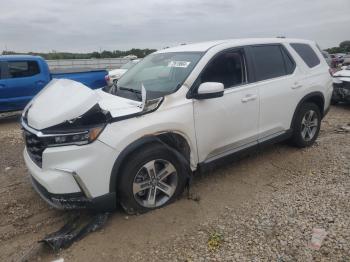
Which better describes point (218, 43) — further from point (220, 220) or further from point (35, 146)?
point (35, 146)

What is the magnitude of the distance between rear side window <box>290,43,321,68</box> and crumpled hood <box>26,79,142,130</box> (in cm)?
298

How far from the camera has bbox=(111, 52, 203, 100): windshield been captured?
3.88m

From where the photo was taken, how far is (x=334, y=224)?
10.8 ft

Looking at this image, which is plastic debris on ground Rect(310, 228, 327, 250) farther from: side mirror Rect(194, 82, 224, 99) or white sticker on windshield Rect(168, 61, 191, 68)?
white sticker on windshield Rect(168, 61, 191, 68)

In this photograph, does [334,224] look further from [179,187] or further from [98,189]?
[98,189]

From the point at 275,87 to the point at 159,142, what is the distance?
80.4 inches

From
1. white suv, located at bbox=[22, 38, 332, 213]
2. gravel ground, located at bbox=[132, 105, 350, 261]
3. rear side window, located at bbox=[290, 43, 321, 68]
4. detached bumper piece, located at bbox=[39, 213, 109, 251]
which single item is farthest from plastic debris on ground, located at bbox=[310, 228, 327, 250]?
rear side window, located at bbox=[290, 43, 321, 68]

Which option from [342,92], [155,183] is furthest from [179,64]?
[342,92]

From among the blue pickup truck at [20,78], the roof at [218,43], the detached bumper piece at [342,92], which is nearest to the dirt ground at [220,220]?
the roof at [218,43]

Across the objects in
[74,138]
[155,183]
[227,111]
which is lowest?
[155,183]

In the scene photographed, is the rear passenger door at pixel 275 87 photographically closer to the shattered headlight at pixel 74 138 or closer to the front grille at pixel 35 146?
the shattered headlight at pixel 74 138

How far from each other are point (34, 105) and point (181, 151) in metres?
1.68

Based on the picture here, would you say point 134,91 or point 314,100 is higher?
point 134,91

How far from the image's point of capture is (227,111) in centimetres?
402
